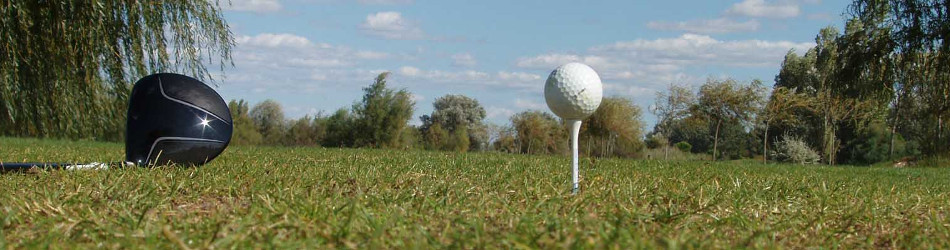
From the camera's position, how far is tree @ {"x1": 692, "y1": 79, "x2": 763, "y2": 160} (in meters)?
27.8

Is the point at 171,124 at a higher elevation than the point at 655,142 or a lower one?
higher

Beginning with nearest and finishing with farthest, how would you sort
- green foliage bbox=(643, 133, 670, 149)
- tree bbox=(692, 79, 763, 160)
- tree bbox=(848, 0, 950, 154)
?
1. tree bbox=(848, 0, 950, 154)
2. tree bbox=(692, 79, 763, 160)
3. green foliage bbox=(643, 133, 670, 149)

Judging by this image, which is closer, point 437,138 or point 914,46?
point 914,46

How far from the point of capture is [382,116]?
33.0 metres

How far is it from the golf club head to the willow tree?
121 inches

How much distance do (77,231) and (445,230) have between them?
4.73 feet

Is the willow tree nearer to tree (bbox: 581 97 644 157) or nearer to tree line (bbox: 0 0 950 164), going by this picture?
tree line (bbox: 0 0 950 164)

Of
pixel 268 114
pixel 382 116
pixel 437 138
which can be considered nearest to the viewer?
pixel 382 116

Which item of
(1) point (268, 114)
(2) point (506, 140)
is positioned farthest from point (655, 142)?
(1) point (268, 114)

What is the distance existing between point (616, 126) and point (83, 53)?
2622 cm

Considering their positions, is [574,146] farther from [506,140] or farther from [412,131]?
[506,140]

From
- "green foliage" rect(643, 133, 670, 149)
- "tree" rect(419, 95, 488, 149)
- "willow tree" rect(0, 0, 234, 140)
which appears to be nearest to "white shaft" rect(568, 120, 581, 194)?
"willow tree" rect(0, 0, 234, 140)

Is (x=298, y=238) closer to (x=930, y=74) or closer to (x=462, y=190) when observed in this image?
(x=462, y=190)

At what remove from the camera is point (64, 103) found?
32.0ft
